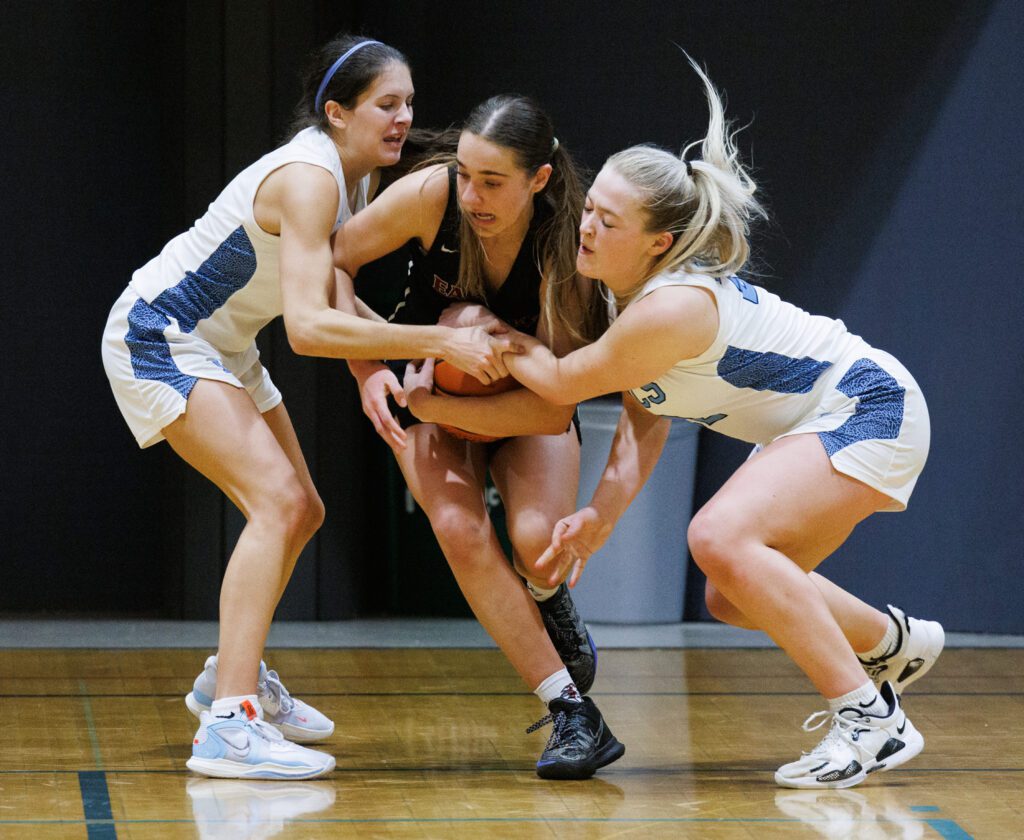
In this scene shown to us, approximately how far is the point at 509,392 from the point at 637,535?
6.94 feet

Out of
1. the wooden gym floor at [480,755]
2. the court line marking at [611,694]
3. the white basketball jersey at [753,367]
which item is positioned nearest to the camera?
the wooden gym floor at [480,755]

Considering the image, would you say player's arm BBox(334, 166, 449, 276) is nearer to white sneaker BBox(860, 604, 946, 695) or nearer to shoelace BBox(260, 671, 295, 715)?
shoelace BBox(260, 671, 295, 715)

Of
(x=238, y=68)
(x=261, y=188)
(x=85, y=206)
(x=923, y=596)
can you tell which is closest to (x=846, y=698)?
(x=261, y=188)

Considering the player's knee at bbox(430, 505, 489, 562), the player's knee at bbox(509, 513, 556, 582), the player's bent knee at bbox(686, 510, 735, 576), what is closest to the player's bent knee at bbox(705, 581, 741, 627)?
the player's bent knee at bbox(686, 510, 735, 576)

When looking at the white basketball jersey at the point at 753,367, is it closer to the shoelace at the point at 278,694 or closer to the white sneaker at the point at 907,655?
the white sneaker at the point at 907,655

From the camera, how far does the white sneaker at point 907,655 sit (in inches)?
136

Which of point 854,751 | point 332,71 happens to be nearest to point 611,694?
point 854,751

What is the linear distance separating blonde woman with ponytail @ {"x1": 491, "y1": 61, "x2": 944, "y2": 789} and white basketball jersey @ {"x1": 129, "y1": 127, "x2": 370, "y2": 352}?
23.7 inches

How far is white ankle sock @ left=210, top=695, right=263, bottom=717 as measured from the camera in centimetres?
320

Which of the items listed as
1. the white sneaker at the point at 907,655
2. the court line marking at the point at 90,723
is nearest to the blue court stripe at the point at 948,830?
the white sneaker at the point at 907,655

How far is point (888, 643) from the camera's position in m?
3.45

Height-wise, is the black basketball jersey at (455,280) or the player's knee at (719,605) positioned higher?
the black basketball jersey at (455,280)

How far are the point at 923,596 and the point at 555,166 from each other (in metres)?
2.65

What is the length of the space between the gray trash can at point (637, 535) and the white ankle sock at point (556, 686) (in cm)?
198
